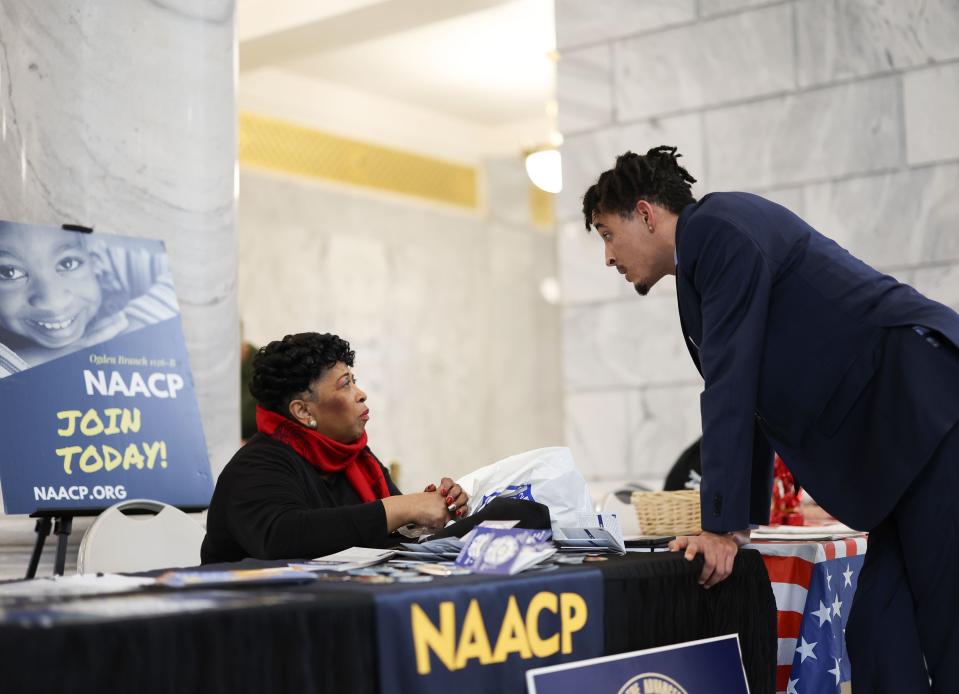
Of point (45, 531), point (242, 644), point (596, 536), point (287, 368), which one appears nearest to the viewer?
→ point (242, 644)

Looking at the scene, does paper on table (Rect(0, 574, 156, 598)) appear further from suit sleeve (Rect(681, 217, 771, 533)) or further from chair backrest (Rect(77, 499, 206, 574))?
chair backrest (Rect(77, 499, 206, 574))

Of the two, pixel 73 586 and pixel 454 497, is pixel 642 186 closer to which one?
pixel 454 497

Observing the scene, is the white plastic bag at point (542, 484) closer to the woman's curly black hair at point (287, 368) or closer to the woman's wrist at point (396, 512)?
the woman's wrist at point (396, 512)

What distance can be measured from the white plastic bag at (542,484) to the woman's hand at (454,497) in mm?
18

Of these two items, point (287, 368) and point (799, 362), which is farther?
point (287, 368)

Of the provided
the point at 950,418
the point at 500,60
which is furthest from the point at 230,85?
the point at 500,60

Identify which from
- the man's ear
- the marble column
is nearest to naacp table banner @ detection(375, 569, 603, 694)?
the man's ear

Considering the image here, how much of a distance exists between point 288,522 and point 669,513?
1.14m

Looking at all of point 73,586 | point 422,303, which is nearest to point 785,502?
point 73,586

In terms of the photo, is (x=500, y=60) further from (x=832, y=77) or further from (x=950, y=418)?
(x=950, y=418)

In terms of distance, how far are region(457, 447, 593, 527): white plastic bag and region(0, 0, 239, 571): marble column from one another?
170 centimetres

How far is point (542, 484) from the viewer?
2.32 metres

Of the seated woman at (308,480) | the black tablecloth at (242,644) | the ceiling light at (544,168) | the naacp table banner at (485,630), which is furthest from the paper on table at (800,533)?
the ceiling light at (544,168)

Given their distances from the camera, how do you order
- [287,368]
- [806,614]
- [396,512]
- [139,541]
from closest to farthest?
[396,512], [806,614], [287,368], [139,541]
